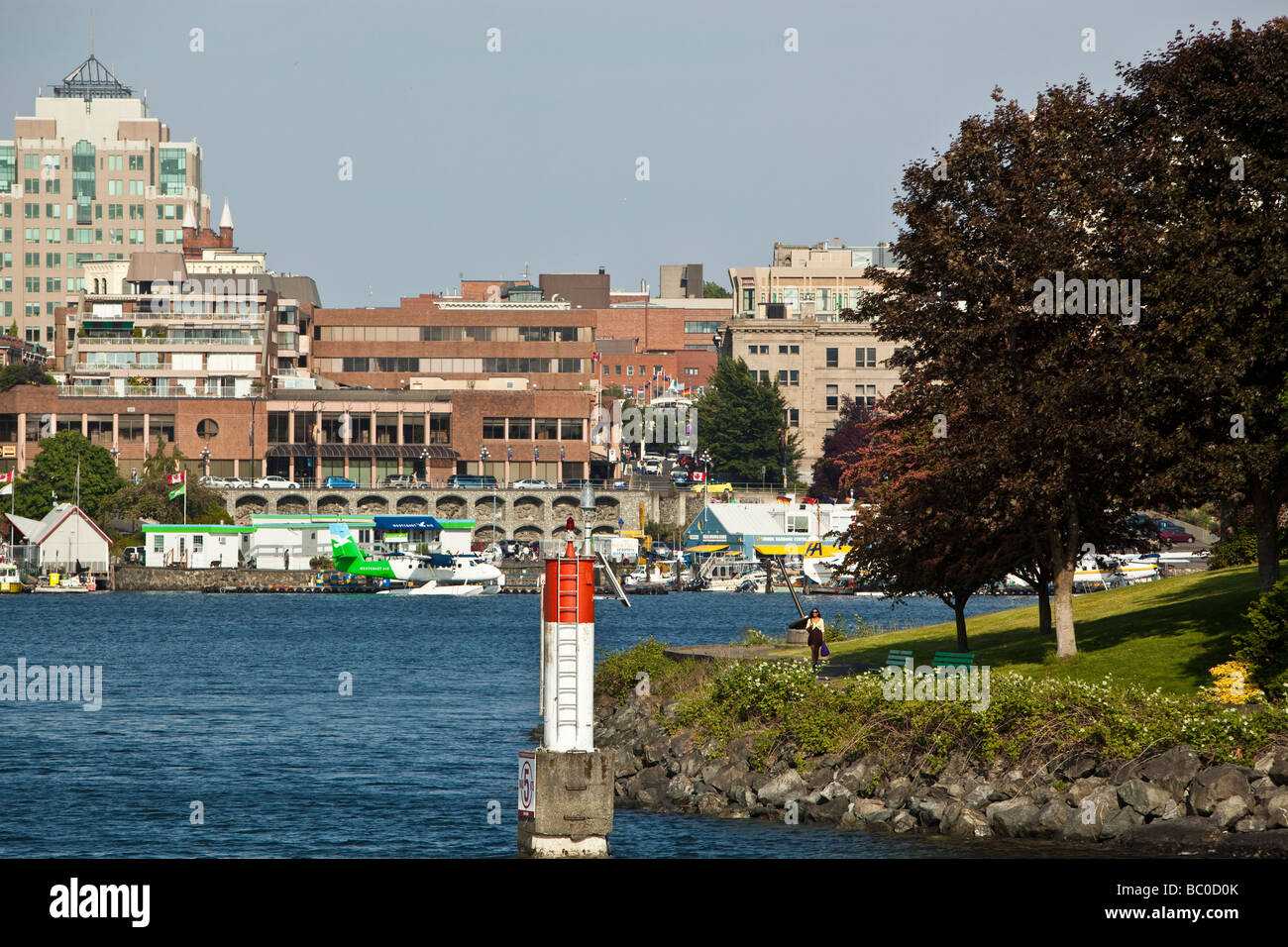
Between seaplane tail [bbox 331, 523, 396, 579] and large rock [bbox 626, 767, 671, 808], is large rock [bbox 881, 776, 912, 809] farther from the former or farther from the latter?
seaplane tail [bbox 331, 523, 396, 579]

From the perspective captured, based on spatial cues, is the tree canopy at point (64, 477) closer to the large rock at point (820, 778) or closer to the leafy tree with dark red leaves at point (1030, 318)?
the leafy tree with dark red leaves at point (1030, 318)

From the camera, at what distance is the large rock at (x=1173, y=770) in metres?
28.5

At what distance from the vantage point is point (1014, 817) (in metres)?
29.2

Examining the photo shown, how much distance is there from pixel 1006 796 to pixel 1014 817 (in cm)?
88

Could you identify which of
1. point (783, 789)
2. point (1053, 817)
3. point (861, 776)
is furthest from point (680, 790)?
point (1053, 817)

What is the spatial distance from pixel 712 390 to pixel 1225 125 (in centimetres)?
16102

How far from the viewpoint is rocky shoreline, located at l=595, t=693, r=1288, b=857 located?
2753 cm

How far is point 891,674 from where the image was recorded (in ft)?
114

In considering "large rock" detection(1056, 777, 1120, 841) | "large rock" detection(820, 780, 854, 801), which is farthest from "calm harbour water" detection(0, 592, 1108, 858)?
"large rock" detection(820, 780, 854, 801)

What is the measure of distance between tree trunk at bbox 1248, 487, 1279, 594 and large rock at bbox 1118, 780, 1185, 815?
405 inches
